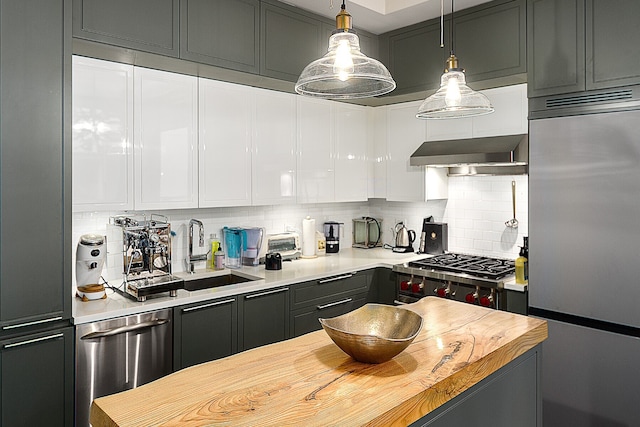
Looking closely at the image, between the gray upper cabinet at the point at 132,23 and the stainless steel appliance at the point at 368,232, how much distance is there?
245 centimetres

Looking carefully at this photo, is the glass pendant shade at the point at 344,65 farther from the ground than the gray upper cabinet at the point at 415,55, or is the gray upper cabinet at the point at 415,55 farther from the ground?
the gray upper cabinet at the point at 415,55

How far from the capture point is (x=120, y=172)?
283 centimetres

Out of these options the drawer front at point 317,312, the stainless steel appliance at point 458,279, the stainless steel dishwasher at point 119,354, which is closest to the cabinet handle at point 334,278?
the drawer front at point 317,312

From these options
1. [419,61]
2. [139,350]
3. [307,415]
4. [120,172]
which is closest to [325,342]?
[307,415]

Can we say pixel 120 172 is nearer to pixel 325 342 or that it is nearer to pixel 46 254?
pixel 46 254

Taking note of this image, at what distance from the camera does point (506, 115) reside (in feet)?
11.3

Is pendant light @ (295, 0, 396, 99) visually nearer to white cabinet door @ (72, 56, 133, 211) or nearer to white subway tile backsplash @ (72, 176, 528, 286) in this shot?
white cabinet door @ (72, 56, 133, 211)

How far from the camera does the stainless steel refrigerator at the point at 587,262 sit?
263cm

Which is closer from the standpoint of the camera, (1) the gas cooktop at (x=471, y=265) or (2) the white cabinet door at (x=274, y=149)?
(1) the gas cooktop at (x=471, y=265)

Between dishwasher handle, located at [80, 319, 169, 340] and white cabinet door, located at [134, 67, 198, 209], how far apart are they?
71 centimetres

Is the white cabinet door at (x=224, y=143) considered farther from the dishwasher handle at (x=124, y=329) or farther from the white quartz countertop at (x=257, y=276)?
the dishwasher handle at (x=124, y=329)

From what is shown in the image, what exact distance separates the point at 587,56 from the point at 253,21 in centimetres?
206

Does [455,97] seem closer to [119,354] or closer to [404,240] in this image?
[119,354]

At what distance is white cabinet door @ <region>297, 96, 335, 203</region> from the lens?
12.5 feet
